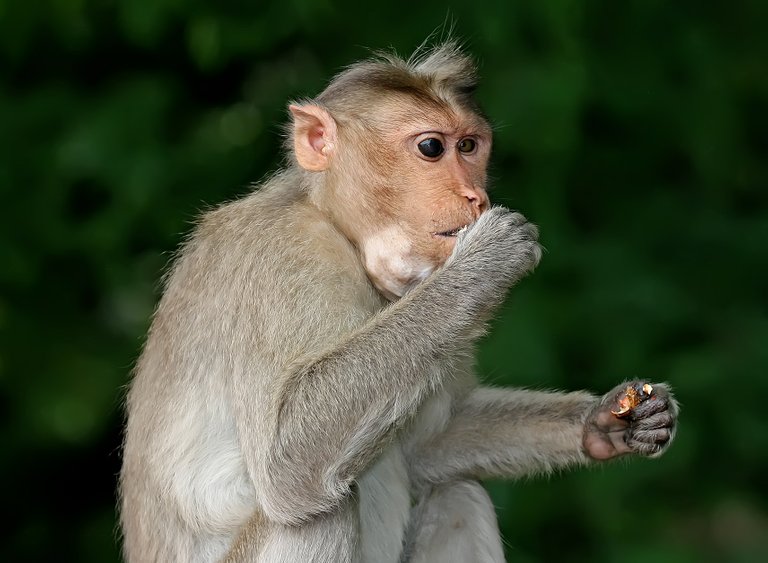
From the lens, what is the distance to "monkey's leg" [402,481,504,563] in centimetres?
727

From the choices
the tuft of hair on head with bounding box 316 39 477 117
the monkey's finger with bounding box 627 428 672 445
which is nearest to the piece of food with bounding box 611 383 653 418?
the monkey's finger with bounding box 627 428 672 445

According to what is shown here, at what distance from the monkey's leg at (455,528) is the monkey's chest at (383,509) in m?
0.19

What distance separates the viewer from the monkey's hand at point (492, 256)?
21.0ft

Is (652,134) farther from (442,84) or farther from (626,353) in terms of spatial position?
(442,84)

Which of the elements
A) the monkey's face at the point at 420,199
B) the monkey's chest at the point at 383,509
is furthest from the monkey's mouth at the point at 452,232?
Result: the monkey's chest at the point at 383,509

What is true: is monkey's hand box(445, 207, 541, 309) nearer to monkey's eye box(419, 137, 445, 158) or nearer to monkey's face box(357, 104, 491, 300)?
monkey's face box(357, 104, 491, 300)

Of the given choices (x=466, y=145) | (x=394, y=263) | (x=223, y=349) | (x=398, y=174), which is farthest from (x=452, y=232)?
(x=223, y=349)

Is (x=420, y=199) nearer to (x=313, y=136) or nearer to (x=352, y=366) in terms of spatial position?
(x=313, y=136)

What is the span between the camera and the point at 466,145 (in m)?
7.05

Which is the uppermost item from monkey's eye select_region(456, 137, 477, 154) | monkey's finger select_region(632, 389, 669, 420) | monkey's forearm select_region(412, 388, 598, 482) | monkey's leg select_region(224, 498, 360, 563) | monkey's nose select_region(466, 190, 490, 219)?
monkey's eye select_region(456, 137, 477, 154)

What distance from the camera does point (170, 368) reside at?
7.12 meters

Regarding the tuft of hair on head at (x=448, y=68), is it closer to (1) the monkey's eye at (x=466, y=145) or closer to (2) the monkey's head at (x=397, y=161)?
(2) the monkey's head at (x=397, y=161)

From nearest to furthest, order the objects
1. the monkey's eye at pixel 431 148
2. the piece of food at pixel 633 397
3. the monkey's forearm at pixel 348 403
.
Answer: the monkey's forearm at pixel 348 403 → the monkey's eye at pixel 431 148 → the piece of food at pixel 633 397

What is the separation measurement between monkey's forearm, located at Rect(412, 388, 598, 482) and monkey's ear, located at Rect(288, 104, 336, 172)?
6.21 feet
